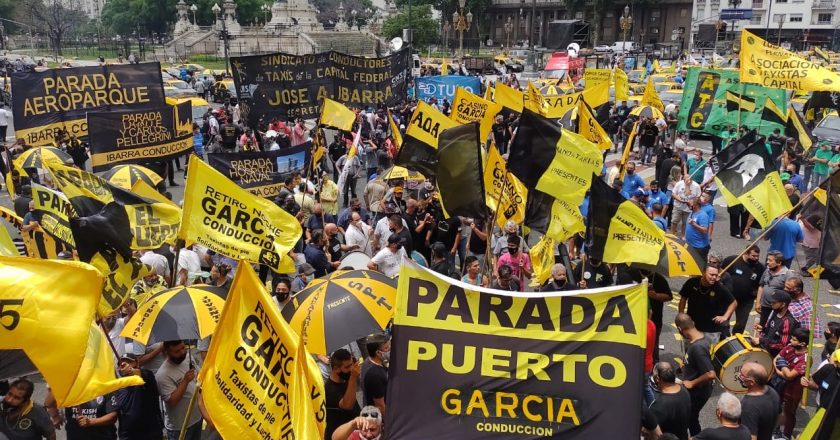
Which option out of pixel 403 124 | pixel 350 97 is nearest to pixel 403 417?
pixel 350 97

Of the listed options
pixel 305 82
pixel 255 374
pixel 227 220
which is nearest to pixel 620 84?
pixel 305 82

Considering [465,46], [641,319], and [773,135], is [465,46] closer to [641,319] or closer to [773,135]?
[773,135]

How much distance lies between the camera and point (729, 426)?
5.25 meters

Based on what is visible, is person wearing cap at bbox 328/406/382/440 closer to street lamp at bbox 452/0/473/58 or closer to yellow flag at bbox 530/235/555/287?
yellow flag at bbox 530/235/555/287

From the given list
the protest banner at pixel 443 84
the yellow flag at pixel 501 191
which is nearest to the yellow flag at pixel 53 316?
the yellow flag at pixel 501 191

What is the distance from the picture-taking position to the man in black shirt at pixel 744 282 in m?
→ 8.55

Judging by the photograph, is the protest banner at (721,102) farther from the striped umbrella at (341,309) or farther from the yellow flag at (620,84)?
the striped umbrella at (341,309)

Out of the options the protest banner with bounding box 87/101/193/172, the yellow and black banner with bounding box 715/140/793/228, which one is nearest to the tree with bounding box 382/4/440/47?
the protest banner with bounding box 87/101/193/172

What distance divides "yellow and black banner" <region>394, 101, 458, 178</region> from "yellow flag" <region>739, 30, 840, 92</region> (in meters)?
6.03

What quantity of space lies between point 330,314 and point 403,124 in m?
17.5

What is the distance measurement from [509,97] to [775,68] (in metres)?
4.97

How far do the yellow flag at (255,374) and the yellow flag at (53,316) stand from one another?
2.49 ft

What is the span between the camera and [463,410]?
15.3 ft

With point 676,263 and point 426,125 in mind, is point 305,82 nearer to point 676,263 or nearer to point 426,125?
point 426,125
